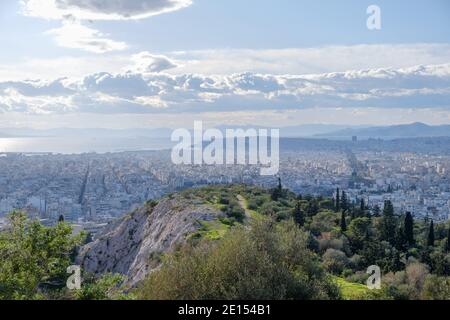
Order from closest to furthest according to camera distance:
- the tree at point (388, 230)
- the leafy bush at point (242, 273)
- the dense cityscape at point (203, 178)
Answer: the leafy bush at point (242, 273), the tree at point (388, 230), the dense cityscape at point (203, 178)

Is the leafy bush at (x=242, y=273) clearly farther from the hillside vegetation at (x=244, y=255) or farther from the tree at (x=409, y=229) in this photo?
the tree at (x=409, y=229)

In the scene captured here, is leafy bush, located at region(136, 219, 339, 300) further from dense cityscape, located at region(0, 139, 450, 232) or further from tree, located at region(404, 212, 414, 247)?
dense cityscape, located at region(0, 139, 450, 232)

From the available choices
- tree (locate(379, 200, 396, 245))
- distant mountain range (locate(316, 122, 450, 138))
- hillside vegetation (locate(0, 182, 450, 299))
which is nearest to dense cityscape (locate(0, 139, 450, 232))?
distant mountain range (locate(316, 122, 450, 138))

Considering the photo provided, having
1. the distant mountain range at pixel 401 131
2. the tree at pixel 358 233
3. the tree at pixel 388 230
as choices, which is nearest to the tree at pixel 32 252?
the tree at pixel 358 233

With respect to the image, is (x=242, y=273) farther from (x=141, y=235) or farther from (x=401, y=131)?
(x=401, y=131)

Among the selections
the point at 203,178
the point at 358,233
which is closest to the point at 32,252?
the point at 358,233

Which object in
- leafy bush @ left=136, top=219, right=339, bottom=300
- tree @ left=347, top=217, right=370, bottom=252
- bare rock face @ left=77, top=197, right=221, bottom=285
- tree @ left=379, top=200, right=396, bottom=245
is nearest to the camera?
leafy bush @ left=136, top=219, right=339, bottom=300
